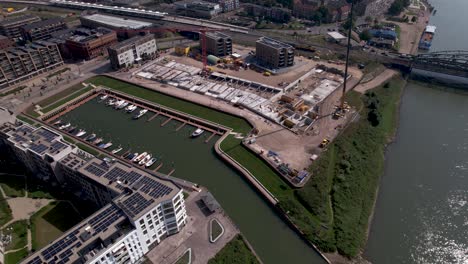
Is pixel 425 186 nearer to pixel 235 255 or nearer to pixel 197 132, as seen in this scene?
pixel 235 255

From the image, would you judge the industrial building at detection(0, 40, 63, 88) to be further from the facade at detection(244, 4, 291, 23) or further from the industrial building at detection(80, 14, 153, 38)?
the facade at detection(244, 4, 291, 23)

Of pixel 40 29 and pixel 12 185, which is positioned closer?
pixel 12 185

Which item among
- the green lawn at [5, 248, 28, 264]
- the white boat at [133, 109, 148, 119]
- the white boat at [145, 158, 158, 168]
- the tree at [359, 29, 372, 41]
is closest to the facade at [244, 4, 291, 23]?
A: the tree at [359, 29, 372, 41]

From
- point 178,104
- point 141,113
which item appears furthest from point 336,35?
point 141,113

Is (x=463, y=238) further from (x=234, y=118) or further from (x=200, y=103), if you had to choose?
(x=200, y=103)

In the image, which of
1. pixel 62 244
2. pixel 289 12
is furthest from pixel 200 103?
pixel 289 12

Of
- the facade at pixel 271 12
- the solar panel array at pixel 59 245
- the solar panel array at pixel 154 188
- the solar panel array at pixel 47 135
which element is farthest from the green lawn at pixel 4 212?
the facade at pixel 271 12
